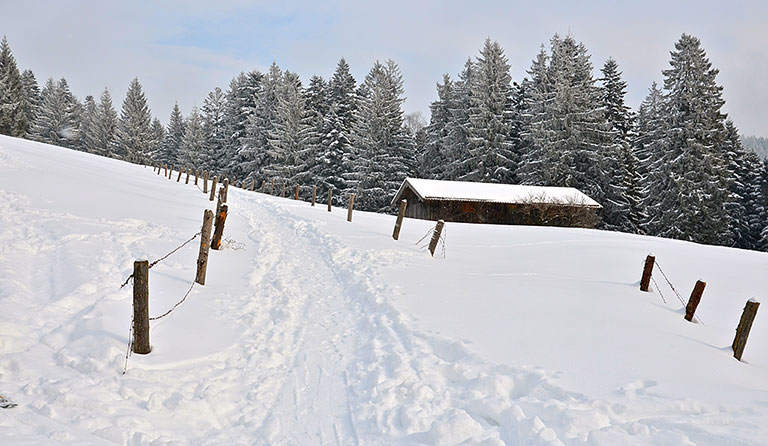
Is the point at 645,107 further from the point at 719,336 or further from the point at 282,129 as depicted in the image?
the point at 719,336

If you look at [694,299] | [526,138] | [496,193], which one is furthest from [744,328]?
[526,138]

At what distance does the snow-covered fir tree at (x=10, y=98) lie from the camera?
182ft

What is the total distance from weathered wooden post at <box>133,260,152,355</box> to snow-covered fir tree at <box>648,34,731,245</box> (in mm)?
36316

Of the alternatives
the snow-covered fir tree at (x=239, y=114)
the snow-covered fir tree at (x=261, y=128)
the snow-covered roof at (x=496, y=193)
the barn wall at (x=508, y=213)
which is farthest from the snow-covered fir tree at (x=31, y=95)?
the barn wall at (x=508, y=213)

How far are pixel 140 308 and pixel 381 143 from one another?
39.7m

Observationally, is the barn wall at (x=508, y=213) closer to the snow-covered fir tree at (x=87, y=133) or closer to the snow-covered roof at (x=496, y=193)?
the snow-covered roof at (x=496, y=193)

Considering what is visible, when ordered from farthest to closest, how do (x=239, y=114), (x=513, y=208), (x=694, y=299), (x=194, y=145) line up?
(x=194, y=145)
(x=239, y=114)
(x=513, y=208)
(x=694, y=299)

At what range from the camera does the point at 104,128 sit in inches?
2564

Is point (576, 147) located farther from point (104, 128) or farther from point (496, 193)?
point (104, 128)

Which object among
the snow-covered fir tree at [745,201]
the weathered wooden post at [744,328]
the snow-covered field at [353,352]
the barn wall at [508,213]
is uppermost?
the snow-covered fir tree at [745,201]

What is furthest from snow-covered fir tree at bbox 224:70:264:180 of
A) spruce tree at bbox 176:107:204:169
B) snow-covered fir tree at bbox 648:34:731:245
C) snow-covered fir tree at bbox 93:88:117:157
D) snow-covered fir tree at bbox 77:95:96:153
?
snow-covered fir tree at bbox 648:34:731:245

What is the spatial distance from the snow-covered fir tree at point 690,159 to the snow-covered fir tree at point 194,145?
2040 inches

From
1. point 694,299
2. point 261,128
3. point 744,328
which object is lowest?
point 744,328

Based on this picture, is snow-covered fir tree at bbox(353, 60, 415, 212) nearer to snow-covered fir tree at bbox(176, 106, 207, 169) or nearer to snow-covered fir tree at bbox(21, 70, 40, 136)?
snow-covered fir tree at bbox(176, 106, 207, 169)
